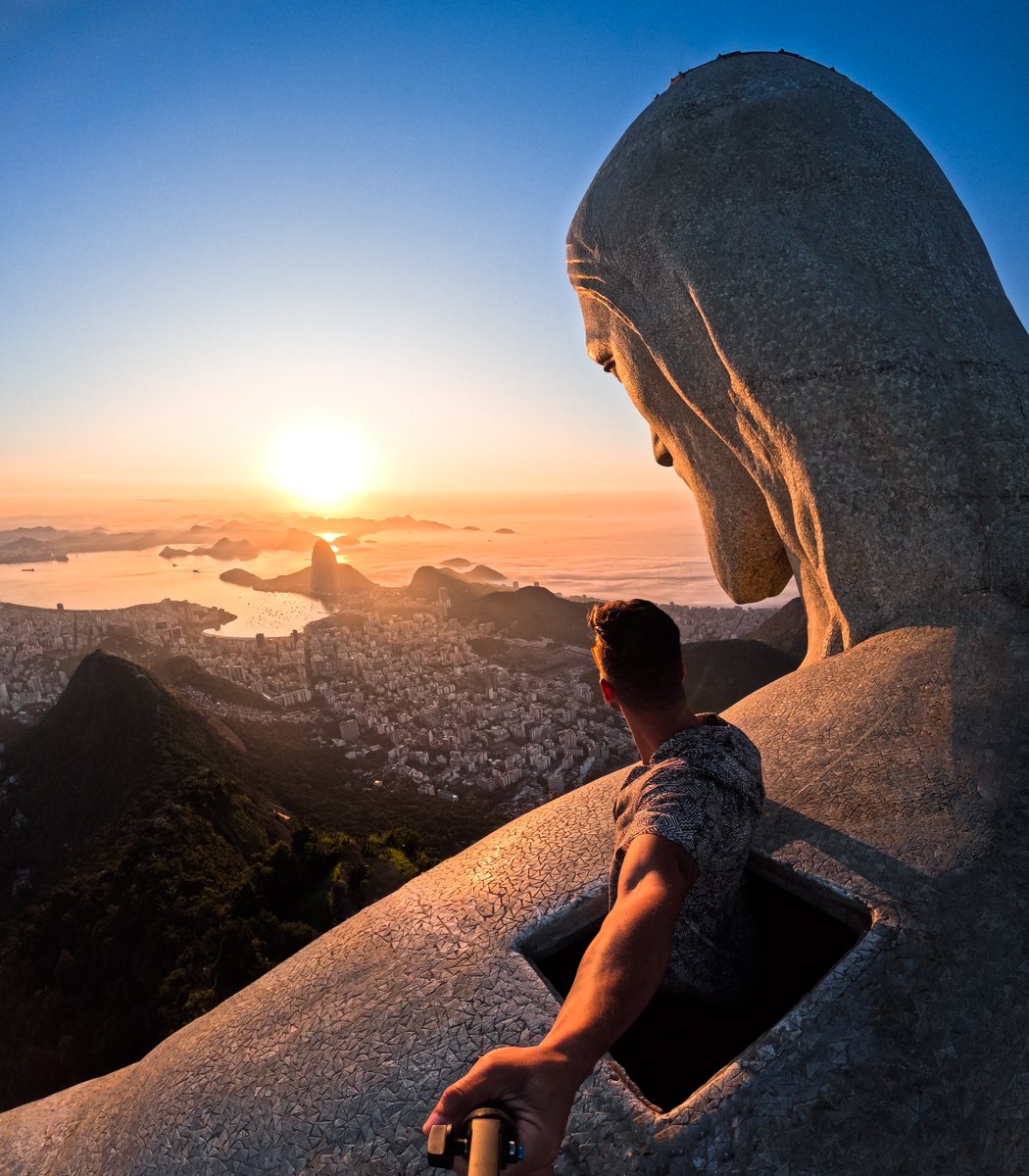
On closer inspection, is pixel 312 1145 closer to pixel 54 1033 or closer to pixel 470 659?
pixel 54 1033

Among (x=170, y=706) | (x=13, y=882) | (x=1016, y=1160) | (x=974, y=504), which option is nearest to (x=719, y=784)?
(x=1016, y=1160)

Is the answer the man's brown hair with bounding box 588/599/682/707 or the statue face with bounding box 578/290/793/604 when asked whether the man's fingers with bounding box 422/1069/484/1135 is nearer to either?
the man's brown hair with bounding box 588/599/682/707

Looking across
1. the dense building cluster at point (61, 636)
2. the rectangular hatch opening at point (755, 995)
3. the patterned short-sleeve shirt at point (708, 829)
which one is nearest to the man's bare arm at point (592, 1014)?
the patterned short-sleeve shirt at point (708, 829)

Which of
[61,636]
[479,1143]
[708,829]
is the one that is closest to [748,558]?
[708,829]

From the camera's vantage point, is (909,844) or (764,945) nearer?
(909,844)

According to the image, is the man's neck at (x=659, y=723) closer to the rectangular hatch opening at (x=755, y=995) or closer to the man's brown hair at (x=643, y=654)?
the man's brown hair at (x=643, y=654)
